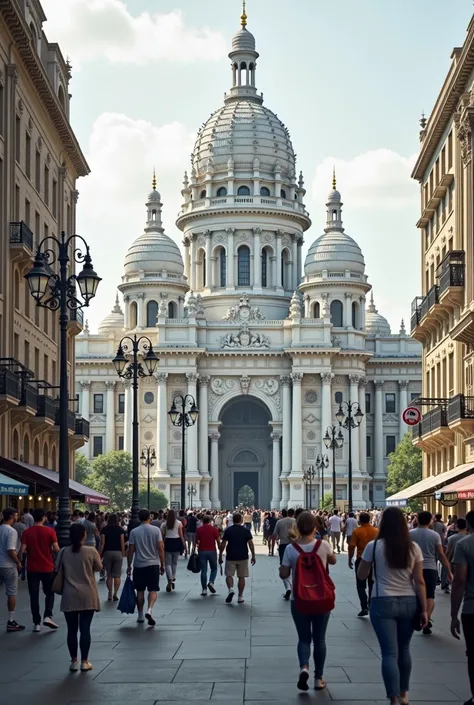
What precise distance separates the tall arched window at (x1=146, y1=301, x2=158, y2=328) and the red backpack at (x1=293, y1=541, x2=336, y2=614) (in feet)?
333

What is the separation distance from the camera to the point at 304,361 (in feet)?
357

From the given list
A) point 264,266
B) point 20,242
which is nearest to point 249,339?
point 264,266

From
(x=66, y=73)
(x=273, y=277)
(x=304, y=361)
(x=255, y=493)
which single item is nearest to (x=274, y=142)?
(x=273, y=277)

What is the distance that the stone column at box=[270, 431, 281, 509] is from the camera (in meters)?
108

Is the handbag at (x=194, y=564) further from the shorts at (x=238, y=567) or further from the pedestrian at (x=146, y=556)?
the pedestrian at (x=146, y=556)

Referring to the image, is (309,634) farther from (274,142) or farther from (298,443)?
(274,142)

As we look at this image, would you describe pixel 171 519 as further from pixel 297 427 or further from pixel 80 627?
pixel 297 427

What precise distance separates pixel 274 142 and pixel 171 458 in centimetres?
3375

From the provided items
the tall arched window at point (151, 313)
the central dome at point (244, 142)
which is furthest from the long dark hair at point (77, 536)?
the central dome at point (244, 142)

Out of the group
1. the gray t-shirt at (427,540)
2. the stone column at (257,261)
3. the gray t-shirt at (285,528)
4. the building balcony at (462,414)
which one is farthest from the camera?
the stone column at (257,261)

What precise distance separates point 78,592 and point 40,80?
31221 mm

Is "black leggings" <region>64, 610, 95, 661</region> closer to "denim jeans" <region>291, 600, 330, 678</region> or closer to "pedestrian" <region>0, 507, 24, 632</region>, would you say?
"denim jeans" <region>291, 600, 330, 678</region>

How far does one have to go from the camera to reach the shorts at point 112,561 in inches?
955

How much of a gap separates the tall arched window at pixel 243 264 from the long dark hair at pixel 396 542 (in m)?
108
